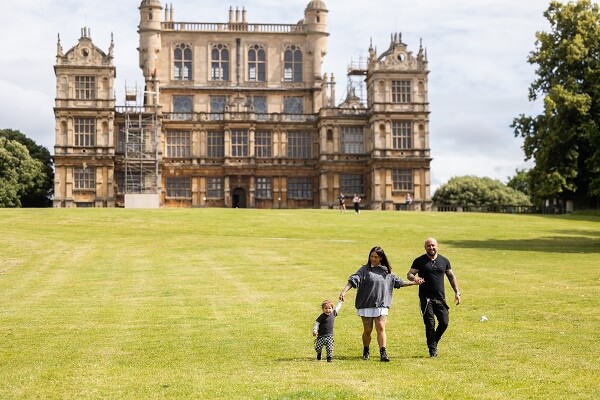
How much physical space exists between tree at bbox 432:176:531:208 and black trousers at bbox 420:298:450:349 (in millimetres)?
105384

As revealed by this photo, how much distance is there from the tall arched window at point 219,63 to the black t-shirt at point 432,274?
258ft

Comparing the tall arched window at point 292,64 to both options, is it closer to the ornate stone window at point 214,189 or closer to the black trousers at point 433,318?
the ornate stone window at point 214,189

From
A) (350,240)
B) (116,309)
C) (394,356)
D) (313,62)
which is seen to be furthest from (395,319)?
(313,62)

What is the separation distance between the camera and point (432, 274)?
59.3 feet

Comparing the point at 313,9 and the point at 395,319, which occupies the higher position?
the point at 313,9

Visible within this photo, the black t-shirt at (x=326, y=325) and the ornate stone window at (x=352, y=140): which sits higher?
the ornate stone window at (x=352, y=140)

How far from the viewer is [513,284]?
1139 inches

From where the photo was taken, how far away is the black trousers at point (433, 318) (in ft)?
58.4

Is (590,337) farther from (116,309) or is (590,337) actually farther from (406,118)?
(406,118)

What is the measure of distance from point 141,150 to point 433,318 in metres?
71.9

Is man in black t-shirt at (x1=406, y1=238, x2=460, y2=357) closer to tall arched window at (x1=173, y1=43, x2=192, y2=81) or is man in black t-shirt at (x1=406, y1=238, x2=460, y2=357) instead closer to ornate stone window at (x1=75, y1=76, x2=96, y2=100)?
ornate stone window at (x1=75, y1=76, x2=96, y2=100)

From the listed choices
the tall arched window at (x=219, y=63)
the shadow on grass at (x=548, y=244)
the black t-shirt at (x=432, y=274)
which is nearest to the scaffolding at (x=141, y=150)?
the tall arched window at (x=219, y=63)

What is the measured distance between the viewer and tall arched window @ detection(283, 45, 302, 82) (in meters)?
95.6

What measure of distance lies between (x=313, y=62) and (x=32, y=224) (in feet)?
157
